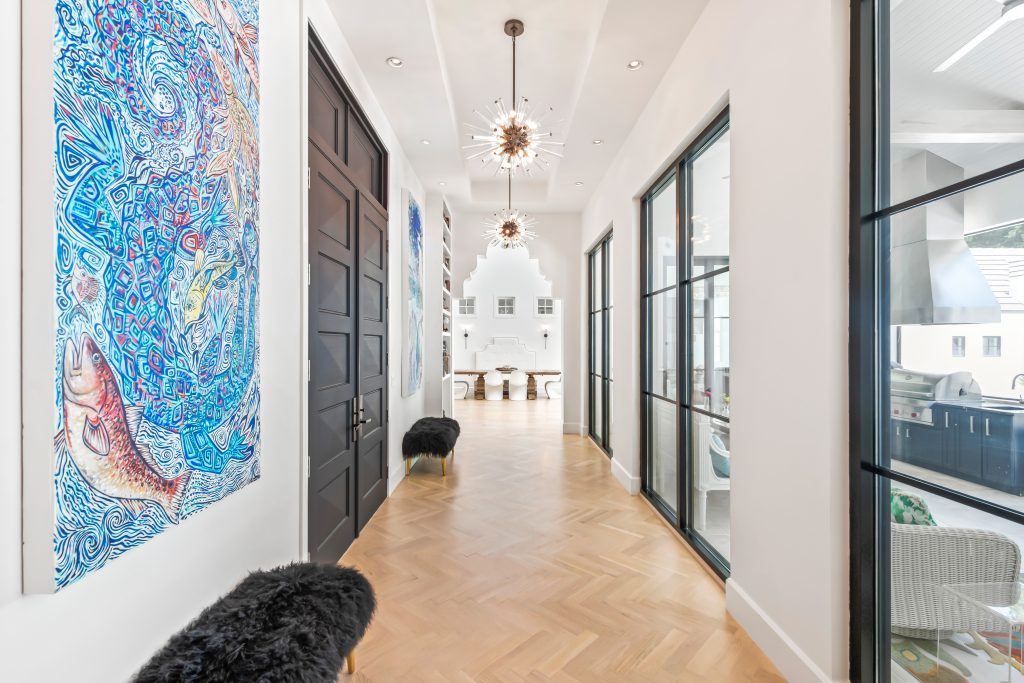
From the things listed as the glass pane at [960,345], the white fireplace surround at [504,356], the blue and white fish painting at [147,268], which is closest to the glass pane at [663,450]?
the glass pane at [960,345]

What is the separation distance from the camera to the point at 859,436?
1.62 metres

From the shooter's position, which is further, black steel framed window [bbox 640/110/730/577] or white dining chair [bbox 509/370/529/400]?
white dining chair [bbox 509/370/529/400]

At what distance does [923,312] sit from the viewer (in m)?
1.44

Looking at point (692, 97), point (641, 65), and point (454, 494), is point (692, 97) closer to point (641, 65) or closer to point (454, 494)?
point (641, 65)

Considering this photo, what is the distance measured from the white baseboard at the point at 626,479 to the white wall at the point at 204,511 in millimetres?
2882

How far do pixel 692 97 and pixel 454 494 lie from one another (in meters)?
3.57

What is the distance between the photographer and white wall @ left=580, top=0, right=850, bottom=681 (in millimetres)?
1664

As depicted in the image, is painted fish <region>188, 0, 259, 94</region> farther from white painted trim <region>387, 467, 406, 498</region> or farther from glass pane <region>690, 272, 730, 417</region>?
white painted trim <region>387, 467, 406, 498</region>

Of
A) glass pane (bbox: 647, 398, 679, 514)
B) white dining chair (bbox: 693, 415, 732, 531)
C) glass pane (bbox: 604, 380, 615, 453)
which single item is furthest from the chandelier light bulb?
white dining chair (bbox: 693, 415, 732, 531)

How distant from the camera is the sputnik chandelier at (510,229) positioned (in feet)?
20.1

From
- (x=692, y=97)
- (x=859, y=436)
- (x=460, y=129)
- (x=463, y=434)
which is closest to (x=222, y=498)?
(x=859, y=436)

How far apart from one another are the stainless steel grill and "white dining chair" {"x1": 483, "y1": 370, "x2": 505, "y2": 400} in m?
9.71

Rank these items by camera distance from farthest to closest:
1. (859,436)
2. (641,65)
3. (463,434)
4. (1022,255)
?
(463,434) < (641,65) < (859,436) < (1022,255)

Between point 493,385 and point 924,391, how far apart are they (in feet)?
32.4
